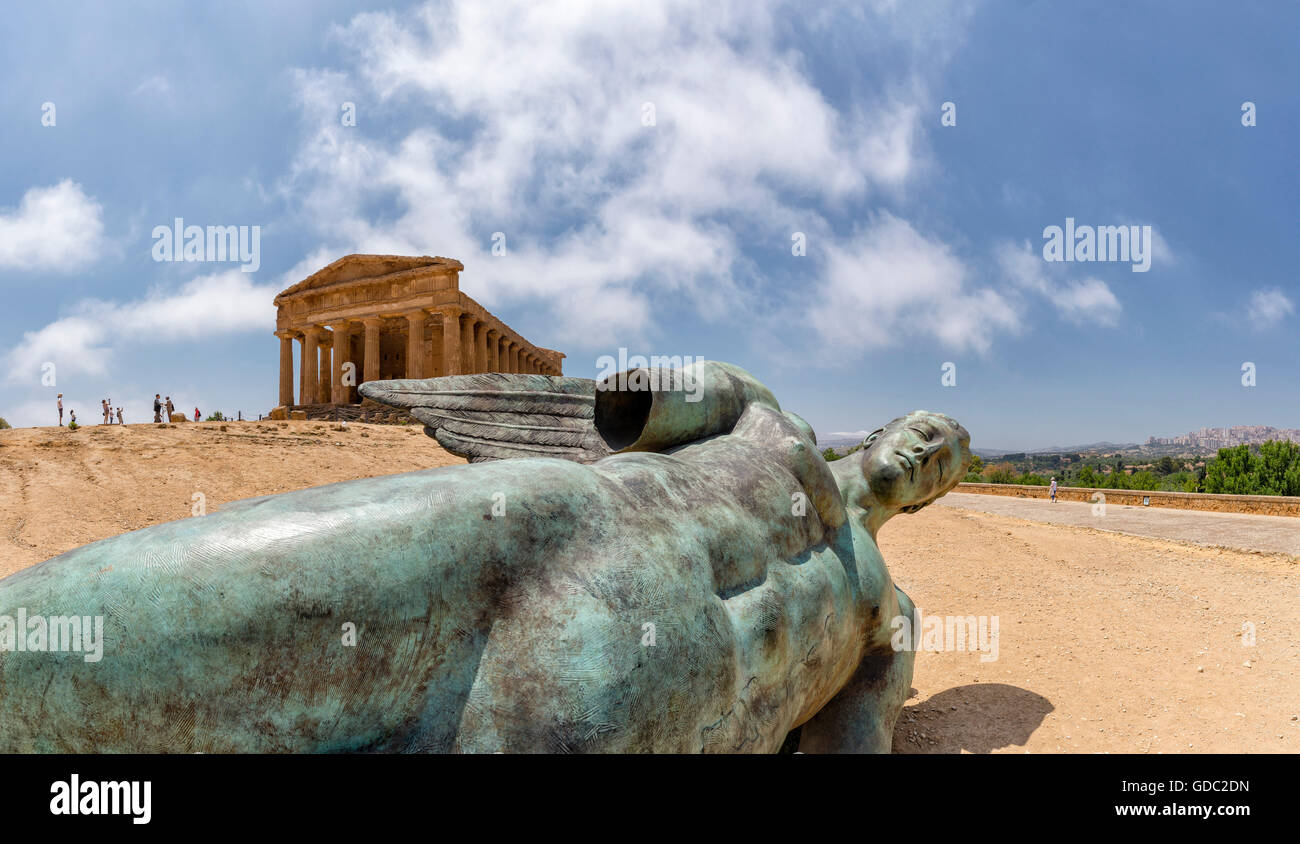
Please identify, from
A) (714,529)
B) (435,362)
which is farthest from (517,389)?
(435,362)

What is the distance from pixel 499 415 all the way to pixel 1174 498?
81.6 feet

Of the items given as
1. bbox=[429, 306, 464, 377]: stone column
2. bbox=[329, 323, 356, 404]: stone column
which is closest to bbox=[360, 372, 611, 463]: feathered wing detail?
bbox=[429, 306, 464, 377]: stone column

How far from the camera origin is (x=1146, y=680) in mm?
5418

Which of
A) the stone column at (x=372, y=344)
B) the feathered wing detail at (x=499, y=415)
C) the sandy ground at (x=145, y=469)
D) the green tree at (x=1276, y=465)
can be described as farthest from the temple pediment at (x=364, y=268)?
the green tree at (x=1276, y=465)

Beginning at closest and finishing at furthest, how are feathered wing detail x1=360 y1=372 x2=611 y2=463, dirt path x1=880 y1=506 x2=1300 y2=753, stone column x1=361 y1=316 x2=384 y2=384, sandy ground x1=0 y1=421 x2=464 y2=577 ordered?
feathered wing detail x1=360 y1=372 x2=611 y2=463 < dirt path x1=880 y1=506 x2=1300 y2=753 < sandy ground x1=0 y1=421 x2=464 y2=577 < stone column x1=361 y1=316 x2=384 y2=384

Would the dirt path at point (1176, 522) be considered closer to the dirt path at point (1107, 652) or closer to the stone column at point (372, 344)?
the dirt path at point (1107, 652)

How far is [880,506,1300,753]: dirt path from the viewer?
4.43 meters

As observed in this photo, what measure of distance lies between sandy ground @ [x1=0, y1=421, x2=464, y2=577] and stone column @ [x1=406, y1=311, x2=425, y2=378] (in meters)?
12.6

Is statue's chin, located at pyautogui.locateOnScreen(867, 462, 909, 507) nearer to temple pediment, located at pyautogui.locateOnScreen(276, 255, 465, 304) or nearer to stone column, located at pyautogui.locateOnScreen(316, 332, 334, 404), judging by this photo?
temple pediment, located at pyautogui.locateOnScreen(276, 255, 465, 304)

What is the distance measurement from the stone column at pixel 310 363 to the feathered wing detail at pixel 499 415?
36.0 metres

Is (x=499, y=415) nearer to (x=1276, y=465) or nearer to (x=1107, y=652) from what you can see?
(x=1107, y=652)
